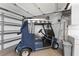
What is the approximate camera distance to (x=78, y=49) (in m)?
1.98

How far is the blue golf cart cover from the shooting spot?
6.66 feet

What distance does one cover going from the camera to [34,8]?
2.04m

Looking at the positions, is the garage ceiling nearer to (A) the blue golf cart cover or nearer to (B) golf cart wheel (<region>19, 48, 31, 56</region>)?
(A) the blue golf cart cover

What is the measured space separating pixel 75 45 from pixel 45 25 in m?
0.79

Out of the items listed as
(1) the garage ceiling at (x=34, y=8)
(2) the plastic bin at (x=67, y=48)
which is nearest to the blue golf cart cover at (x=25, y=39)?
(1) the garage ceiling at (x=34, y=8)

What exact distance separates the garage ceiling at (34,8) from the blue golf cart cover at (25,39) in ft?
0.82

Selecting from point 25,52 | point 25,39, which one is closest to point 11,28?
point 25,39

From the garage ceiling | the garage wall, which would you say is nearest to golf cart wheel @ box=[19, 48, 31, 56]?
the garage wall

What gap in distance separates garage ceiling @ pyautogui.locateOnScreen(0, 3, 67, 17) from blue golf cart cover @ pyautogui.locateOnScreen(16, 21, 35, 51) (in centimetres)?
25

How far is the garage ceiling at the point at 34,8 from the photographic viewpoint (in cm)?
199

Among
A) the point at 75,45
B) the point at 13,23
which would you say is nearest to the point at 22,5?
the point at 13,23

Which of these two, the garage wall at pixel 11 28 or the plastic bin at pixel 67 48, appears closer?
the garage wall at pixel 11 28

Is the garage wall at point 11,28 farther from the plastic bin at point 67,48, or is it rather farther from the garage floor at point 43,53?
the plastic bin at point 67,48

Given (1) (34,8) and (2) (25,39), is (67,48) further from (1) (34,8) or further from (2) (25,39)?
(1) (34,8)
